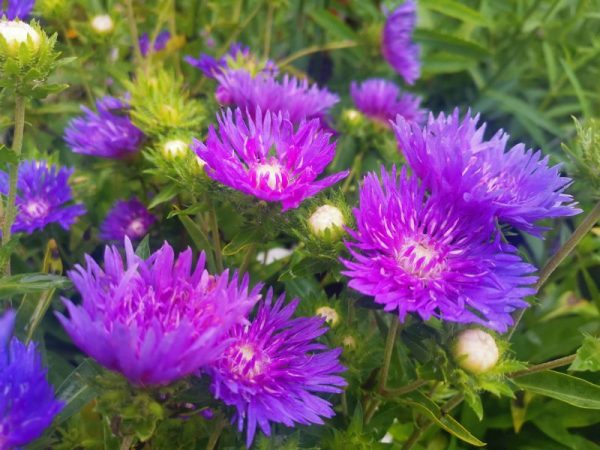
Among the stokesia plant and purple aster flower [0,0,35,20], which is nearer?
the stokesia plant

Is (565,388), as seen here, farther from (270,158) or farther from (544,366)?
(270,158)

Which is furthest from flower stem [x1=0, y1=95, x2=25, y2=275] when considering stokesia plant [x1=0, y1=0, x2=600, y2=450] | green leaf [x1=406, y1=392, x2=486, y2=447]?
green leaf [x1=406, y1=392, x2=486, y2=447]

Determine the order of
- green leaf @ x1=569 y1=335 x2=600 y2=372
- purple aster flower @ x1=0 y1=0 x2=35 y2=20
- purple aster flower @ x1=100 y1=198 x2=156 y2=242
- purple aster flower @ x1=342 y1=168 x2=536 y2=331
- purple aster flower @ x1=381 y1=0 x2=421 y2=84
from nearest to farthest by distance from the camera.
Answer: purple aster flower @ x1=342 y1=168 x2=536 y2=331
green leaf @ x1=569 y1=335 x2=600 y2=372
purple aster flower @ x1=0 y1=0 x2=35 y2=20
purple aster flower @ x1=100 y1=198 x2=156 y2=242
purple aster flower @ x1=381 y1=0 x2=421 y2=84

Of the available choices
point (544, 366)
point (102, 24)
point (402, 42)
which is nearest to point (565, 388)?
point (544, 366)

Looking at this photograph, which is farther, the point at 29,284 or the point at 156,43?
the point at 156,43

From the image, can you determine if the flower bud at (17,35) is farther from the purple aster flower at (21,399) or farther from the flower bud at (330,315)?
the flower bud at (330,315)

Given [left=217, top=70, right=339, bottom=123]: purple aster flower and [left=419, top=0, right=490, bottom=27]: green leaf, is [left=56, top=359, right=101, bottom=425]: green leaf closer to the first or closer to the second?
[left=217, top=70, right=339, bottom=123]: purple aster flower

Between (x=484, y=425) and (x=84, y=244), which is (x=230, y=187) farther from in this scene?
(x=484, y=425)
